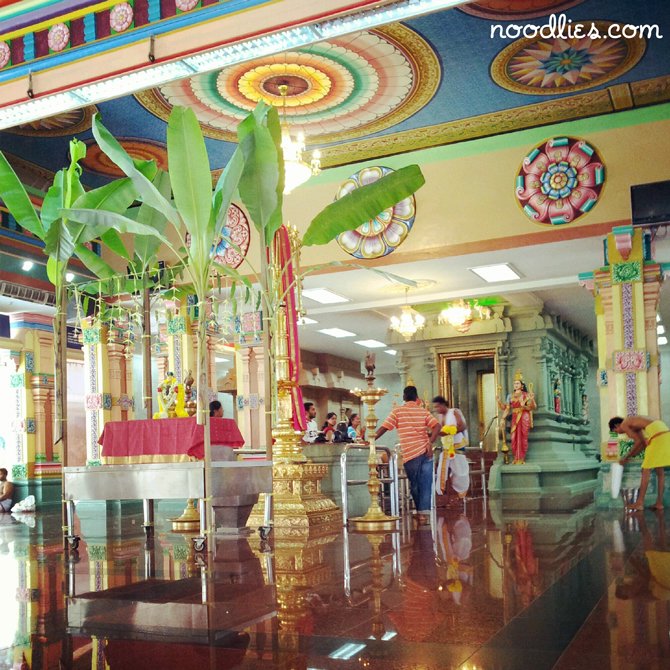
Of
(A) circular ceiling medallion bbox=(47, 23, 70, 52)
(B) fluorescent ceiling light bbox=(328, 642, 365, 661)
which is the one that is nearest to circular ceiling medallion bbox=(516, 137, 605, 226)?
(A) circular ceiling medallion bbox=(47, 23, 70, 52)

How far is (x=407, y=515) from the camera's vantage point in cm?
805

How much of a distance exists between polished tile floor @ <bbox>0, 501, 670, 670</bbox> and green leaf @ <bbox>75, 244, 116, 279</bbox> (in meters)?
2.22

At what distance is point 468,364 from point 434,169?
325 inches

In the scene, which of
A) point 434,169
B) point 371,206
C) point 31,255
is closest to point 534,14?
point 371,206

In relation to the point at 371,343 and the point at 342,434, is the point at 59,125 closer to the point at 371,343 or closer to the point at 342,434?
the point at 342,434

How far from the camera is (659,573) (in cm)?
383

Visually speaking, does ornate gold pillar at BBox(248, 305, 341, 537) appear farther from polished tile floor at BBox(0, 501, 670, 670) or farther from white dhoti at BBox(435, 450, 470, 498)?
white dhoti at BBox(435, 450, 470, 498)

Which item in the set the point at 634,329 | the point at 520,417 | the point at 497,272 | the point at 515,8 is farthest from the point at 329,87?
the point at 520,417

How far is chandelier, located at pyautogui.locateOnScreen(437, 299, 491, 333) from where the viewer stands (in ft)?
48.5

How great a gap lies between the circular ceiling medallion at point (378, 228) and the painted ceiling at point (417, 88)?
27 cm

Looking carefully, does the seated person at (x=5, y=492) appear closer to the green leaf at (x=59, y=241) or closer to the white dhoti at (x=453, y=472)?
the white dhoti at (x=453, y=472)

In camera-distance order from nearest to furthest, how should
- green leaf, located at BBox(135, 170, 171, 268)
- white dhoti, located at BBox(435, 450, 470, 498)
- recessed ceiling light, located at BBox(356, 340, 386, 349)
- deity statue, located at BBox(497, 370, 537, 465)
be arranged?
1. green leaf, located at BBox(135, 170, 171, 268)
2. white dhoti, located at BBox(435, 450, 470, 498)
3. deity statue, located at BBox(497, 370, 537, 465)
4. recessed ceiling light, located at BBox(356, 340, 386, 349)

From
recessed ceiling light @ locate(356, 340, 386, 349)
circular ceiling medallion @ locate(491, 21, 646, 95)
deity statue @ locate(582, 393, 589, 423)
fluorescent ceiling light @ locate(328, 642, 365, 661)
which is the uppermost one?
circular ceiling medallion @ locate(491, 21, 646, 95)

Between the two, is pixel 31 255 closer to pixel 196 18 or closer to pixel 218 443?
pixel 218 443
